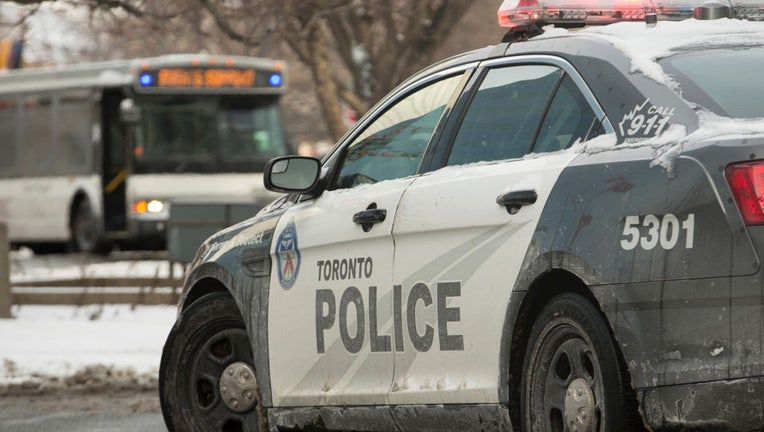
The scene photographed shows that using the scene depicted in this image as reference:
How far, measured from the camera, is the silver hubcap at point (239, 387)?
7344 millimetres

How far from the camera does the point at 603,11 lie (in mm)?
6207

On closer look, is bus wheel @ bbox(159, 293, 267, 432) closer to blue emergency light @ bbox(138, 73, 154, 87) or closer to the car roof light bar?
the car roof light bar

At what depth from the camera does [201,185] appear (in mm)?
26297

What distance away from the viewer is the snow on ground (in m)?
11.0

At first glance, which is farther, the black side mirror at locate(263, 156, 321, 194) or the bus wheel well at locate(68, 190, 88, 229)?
the bus wheel well at locate(68, 190, 88, 229)

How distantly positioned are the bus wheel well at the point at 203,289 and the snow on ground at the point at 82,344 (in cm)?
320

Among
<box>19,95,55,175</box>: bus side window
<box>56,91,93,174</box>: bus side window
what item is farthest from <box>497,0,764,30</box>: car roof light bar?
<box>19,95,55,175</box>: bus side window

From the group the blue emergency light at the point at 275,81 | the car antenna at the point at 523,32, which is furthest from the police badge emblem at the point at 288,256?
the blue emergency light at the point at 275,81

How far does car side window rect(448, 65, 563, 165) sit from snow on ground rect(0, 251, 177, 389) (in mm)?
5195

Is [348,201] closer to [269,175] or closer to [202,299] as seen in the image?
[269,175]

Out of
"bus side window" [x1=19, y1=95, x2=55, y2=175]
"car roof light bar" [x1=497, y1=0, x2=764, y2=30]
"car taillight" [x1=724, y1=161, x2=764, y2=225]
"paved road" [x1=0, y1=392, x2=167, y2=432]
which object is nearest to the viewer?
"car taillight" [x1=724, y1=161, x2=764, y2=225]

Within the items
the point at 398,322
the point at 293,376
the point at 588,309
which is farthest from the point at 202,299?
the point at 588,309

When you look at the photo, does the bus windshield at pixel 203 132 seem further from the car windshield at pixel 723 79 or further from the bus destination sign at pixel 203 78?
the car windshield at pixel 723 79

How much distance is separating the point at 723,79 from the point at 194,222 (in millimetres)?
14483
